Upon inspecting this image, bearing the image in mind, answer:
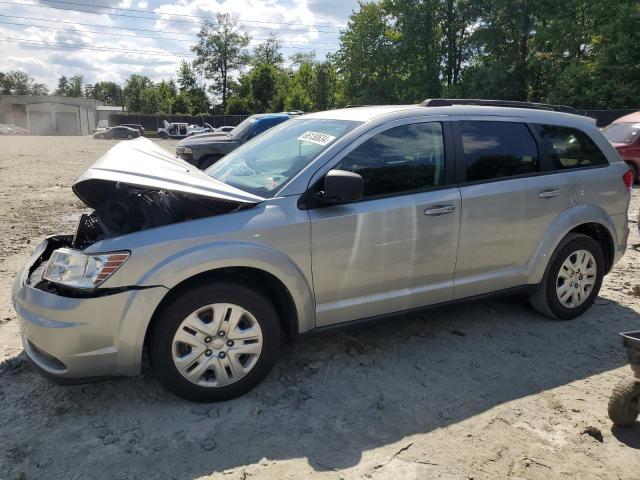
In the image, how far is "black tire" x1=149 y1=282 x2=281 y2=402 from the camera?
9.93 ft

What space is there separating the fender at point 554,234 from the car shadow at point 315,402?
504mm

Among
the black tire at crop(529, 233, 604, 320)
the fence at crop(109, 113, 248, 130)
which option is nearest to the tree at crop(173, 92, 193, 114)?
the fence at crop(109, 113, 248, 130)

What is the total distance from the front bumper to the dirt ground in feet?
1.13

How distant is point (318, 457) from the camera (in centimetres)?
277

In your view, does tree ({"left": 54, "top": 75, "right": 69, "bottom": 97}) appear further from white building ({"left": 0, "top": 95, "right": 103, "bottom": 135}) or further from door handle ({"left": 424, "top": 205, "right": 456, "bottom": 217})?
door handle ({"left": 424, "top": 205, "right": 456, "bottom": 217})

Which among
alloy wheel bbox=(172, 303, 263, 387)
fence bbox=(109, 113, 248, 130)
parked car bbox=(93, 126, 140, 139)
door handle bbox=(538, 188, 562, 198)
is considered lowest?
alloy wheel bbox=(172, 303, 263, 387)

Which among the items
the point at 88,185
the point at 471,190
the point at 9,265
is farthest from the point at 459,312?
the point at 9,265

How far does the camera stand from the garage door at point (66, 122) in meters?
78.8

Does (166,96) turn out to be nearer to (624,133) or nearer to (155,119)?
(155,119)

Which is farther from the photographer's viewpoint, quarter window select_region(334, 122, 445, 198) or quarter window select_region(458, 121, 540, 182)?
quarter window select_region(458, 121, 540, 182)

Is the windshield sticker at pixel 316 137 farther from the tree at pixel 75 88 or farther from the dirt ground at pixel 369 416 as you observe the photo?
the tree at pixel 75 88

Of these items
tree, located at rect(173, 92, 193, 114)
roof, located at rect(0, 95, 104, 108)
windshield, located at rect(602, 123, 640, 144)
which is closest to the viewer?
windshield, located at rect(602, 123, 640, 144)

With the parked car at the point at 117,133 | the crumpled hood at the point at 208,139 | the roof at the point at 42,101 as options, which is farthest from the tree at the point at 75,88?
the crumpled hood at the point at 208,139

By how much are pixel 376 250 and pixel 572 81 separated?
30832mm
